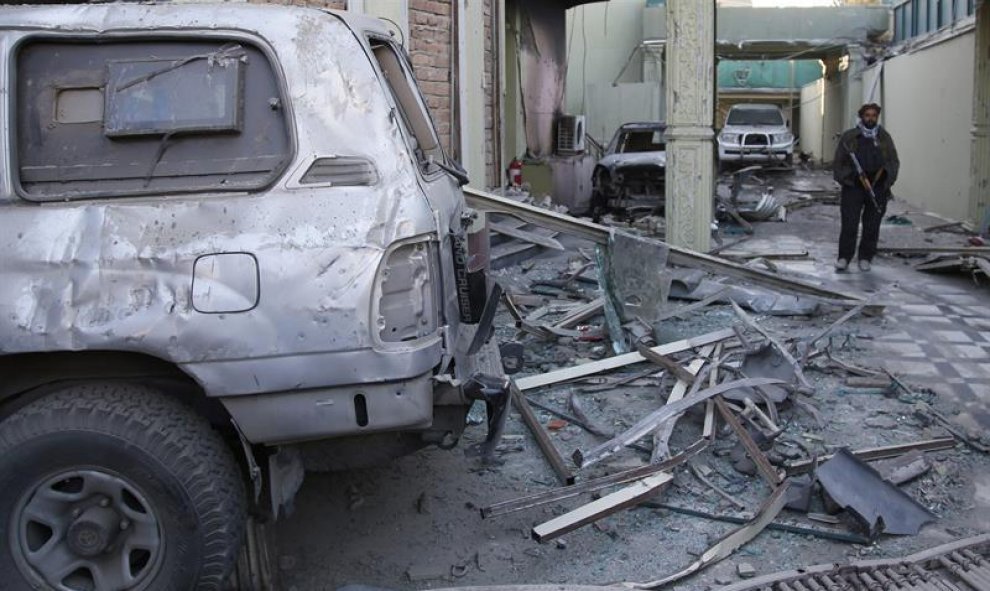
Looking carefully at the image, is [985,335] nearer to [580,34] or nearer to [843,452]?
[843,452]

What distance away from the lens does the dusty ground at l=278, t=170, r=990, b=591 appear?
398 centimetres

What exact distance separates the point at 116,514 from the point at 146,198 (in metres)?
1.08

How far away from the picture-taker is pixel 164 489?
10.4 ft

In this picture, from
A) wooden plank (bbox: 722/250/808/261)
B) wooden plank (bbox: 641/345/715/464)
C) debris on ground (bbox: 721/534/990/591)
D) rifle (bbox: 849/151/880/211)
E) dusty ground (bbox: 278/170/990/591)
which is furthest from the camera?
wooden plank (bbox: 722/250/808/261)

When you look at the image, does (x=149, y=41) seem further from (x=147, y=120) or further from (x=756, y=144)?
(x=756, y=144)

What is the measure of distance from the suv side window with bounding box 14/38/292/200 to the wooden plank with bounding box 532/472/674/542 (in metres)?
1.86

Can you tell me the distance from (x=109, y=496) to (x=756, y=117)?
2704cm

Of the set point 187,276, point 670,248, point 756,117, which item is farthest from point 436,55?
point 756,117

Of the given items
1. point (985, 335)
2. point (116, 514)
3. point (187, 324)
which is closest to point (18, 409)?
point (116, 514)

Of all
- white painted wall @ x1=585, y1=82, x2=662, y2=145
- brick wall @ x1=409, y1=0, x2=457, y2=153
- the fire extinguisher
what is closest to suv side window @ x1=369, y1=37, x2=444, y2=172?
brick wall @ x1=409, y1=0, x2=457, y2=153

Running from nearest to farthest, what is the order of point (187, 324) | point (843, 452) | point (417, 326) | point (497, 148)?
point (187, 324) → point (417, 326) → point (843, 452) → point (497, 148)

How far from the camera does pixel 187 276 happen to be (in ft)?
10.3

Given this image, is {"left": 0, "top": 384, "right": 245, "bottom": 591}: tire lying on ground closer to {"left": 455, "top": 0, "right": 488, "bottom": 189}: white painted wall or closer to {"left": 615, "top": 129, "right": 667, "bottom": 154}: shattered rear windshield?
{"left": 455, "top": 0, "right": 488, "bottom": 189}: white painted wall

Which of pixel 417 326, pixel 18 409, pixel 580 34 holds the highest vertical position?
pixel 580 34
